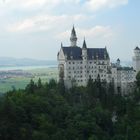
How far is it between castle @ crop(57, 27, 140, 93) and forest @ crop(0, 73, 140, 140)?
4147mm

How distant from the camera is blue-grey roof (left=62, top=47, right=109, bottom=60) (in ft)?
241

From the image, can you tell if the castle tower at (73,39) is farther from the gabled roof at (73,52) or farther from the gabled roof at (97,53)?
the gabled roof at (97,53)

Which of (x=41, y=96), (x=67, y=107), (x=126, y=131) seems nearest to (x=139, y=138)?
(x=126, y=131)

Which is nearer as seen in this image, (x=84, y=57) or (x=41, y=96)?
(x=41, y=96)

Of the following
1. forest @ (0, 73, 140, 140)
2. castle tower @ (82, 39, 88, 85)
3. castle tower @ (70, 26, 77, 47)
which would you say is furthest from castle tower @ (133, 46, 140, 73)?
castle tower @ (70, 26, 77, 47)

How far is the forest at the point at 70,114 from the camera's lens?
44.8 metres

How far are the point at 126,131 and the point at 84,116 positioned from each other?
628cm

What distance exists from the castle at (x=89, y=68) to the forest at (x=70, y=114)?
415 centimetres

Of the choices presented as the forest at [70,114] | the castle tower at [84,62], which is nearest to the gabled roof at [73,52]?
the castle tower at [84,62]

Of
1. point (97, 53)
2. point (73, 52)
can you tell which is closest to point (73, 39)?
point (73, 52)

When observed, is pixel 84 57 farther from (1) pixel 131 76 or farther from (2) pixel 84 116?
(2) pixel 84 116

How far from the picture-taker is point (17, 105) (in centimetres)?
5006

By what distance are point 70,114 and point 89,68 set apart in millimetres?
20591

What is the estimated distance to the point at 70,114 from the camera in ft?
178
